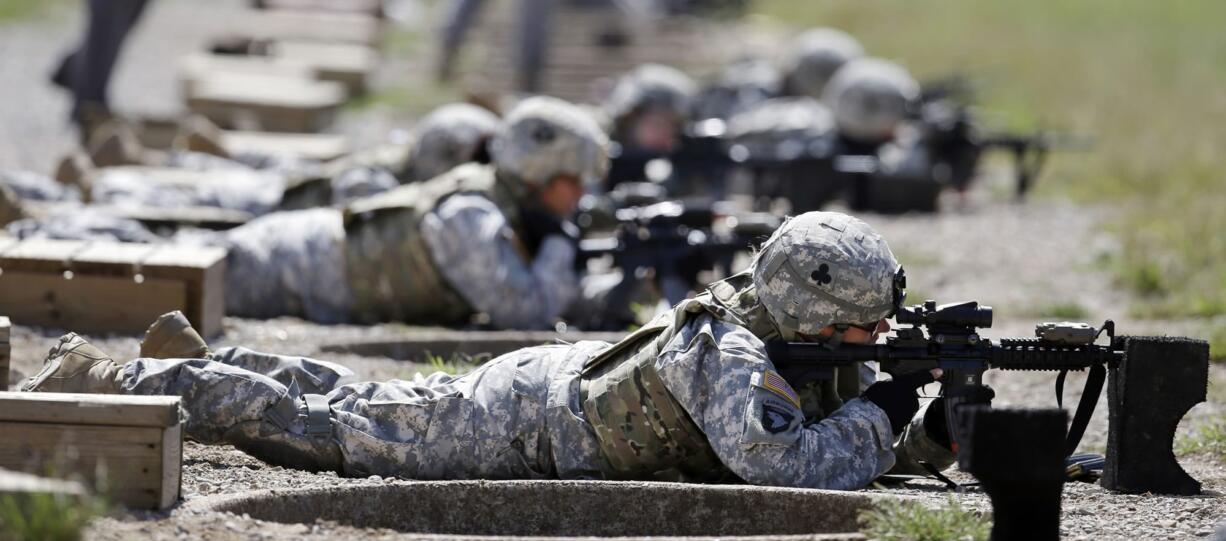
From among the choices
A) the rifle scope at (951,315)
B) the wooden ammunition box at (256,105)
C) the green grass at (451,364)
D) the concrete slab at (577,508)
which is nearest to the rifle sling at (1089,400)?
the rifle scope at (951,315)

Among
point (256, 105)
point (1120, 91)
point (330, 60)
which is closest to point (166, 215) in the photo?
point (256, 105)

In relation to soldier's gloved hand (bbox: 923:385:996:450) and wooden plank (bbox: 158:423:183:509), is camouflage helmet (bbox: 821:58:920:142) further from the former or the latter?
wooden plank (bbox: 158:423:183:509)

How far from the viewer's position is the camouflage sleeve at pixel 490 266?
366 inches

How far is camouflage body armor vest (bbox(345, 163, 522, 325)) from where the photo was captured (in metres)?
9.39

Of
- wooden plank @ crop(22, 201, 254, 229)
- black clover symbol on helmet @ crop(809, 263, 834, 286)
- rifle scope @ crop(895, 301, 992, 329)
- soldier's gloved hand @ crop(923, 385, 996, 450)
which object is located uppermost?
black clover symbol on helmet @ crop(809, 263, 834, 286)

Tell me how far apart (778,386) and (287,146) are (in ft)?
35.8

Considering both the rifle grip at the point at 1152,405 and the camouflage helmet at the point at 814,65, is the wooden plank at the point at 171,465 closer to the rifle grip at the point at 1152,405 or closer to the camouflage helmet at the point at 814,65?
the rifle grip at the point at 1152,405

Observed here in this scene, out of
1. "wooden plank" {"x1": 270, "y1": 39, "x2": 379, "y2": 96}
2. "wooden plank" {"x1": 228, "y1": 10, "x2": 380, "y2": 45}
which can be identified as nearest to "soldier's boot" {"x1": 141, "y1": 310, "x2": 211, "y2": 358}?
"wooden plank" {"x1": 270, "y1": 39, "x2": 379, "y2": 96}

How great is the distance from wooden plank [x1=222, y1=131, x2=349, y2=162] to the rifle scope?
9.96m

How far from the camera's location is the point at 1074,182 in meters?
21.3

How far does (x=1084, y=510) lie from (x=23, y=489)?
118 inches

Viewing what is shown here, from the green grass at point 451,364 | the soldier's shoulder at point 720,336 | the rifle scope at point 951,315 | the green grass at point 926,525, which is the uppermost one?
the rifle scope at point 951,315

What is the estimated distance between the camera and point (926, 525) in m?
4.79

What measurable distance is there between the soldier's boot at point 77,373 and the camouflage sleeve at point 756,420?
166 cm
